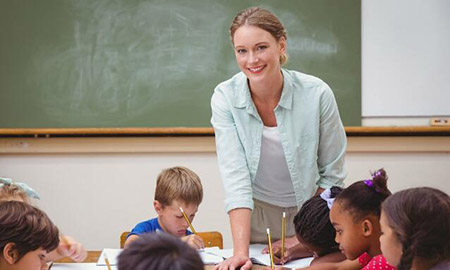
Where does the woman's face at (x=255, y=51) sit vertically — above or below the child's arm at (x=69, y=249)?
above

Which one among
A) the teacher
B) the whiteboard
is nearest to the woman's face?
the teacher

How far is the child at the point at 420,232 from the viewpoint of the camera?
65.9 inches

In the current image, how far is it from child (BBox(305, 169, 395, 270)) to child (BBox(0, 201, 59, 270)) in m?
0.87

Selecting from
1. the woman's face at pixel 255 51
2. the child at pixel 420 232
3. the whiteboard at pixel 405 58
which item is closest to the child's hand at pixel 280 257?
the woman's face at pixel 255 51

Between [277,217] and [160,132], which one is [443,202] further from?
[160,132]

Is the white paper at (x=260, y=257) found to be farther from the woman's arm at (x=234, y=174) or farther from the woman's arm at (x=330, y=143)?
the woman's arm at (x=330, y=143)

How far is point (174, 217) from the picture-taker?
2.79 metres

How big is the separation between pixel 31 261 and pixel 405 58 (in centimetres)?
288

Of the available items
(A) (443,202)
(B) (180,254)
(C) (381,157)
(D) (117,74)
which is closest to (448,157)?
(C) (381,157)

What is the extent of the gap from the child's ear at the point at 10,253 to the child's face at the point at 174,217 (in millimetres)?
971

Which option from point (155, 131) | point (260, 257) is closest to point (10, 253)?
point (260, 257)

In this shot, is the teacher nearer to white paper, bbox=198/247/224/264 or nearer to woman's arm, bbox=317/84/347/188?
woman's arm, bbox=317/84/347/188

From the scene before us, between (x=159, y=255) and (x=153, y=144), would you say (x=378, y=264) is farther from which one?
(x=153, y=144)

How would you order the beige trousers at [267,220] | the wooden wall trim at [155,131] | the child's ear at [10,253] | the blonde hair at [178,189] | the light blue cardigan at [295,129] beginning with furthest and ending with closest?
the wooden wall trim at [155,131] → the blonde hair at [178,189] → the beige trousers at [267,220] → the light blue cardigan at [295,129] → the child's ear at [10,253]
